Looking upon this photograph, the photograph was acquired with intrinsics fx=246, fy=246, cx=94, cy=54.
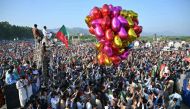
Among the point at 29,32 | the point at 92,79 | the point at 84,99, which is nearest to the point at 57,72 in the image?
the point at 92,79

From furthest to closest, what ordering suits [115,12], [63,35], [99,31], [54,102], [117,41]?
[63,35], [99,31], [115,12], [117,41], [54,102]

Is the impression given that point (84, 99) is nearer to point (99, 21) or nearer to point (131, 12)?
point (99, 21)

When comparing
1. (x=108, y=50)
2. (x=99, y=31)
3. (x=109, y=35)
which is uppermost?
(x=99, y=31)

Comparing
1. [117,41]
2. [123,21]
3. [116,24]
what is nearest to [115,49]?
[117,41]

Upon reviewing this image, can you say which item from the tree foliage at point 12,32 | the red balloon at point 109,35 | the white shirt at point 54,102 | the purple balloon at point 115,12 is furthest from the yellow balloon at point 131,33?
the tree foliage at point 12,32

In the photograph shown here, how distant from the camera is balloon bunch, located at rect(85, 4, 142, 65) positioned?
10.1m

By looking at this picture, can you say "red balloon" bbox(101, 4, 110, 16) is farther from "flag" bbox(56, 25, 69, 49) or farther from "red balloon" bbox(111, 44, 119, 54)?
"flag" bbox(56, 25, 69, 49)

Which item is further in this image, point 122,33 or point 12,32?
point 12,32

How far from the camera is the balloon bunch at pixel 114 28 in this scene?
10109mm

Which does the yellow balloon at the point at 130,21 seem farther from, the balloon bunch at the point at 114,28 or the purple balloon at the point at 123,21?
the purple balloon at the point at 123,21

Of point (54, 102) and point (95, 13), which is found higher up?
point (95, 13)

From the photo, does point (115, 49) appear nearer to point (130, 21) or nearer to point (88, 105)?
point (130, 21)

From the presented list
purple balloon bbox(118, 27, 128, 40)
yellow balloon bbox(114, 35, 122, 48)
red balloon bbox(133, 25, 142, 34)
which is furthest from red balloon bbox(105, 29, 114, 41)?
red balloon bbox(133, 25, 142, 34)

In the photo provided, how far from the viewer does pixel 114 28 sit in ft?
33.1
